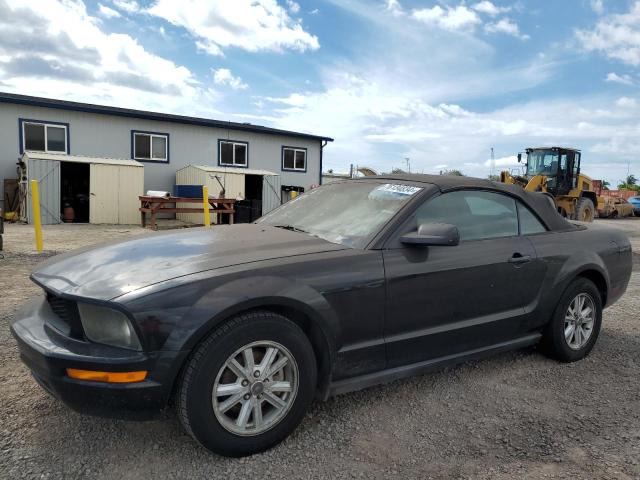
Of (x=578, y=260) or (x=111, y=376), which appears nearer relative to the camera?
(x=111, y=376)

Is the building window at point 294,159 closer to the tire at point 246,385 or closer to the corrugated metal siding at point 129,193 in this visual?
the corrugated metal siding at point 129,193

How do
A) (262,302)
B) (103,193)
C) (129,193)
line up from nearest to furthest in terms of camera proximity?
1. (262,302)
2. (103,193)
3. (129,193)

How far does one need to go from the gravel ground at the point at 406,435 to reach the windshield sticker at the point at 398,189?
4.42 ft

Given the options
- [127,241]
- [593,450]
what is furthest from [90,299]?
[593,450]

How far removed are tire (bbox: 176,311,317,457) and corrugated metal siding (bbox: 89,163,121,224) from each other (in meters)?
16.1

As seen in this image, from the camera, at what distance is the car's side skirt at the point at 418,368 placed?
2670mm

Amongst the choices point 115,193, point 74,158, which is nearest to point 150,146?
point 115,193

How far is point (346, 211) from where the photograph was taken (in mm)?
3299

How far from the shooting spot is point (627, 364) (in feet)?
12.7

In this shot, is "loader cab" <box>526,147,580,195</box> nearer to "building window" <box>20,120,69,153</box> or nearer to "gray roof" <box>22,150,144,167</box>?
"gray roof" <box>22,150,144,167</box>

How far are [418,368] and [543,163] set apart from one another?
1773 centimetres

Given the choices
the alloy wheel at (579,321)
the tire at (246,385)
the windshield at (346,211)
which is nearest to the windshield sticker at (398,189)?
the windshield at (346,211)

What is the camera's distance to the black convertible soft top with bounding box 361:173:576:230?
3.39 m

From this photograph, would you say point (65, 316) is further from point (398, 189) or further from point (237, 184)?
point (237, 184)
